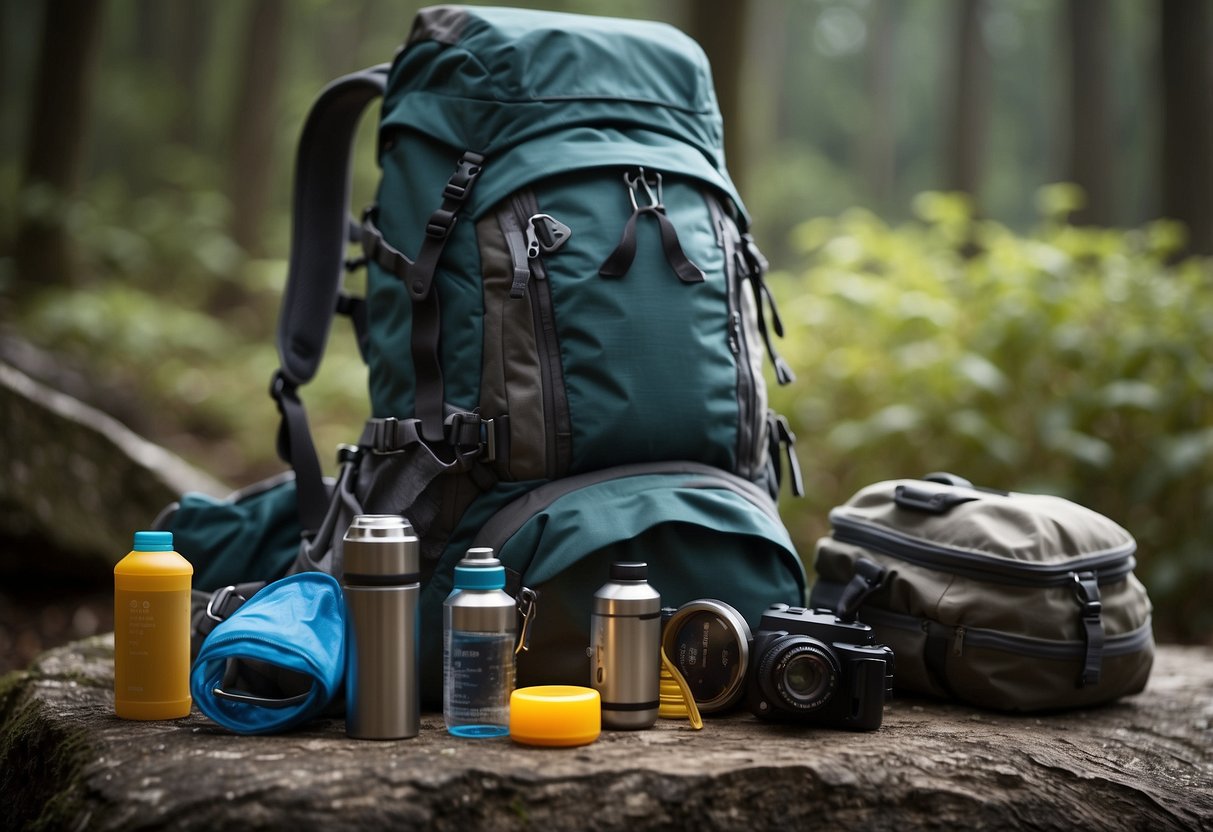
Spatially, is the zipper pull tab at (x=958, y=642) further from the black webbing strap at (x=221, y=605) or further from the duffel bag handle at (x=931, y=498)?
the black webbing strap at (x=221, y=605)

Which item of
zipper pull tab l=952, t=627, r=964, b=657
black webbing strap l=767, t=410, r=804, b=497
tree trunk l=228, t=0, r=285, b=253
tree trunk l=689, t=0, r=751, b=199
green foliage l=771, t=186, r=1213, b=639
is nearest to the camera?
zipper pull tab l=952, t=627, r=964, b=657

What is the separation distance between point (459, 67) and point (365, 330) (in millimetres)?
732

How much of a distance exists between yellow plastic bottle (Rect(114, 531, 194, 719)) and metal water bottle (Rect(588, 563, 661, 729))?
778mm

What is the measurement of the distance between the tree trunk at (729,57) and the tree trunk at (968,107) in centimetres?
678

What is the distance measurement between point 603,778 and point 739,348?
1023mm

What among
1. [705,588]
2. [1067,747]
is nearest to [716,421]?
[705,588]

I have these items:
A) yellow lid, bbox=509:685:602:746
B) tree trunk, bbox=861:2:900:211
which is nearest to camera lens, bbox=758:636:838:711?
yellow lid, bbox=509:685:602:746

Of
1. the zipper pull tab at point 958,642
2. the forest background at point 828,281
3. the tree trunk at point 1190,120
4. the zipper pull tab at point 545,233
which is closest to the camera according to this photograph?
the zipper pull tab at point 545,233

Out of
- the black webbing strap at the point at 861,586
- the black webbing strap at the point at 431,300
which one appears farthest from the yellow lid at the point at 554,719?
the black webbing strap at the point at 861,586

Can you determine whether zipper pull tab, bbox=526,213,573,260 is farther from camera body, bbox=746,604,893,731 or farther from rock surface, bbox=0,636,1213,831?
rock surface, bbox=0,636,1213,831

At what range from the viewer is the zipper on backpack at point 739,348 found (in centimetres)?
236

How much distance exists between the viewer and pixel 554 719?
1.85m

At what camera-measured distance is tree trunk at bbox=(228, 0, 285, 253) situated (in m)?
10.7

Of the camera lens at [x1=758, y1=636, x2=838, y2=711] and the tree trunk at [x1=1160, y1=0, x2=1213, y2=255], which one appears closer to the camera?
the camera lens at [x1=758, y1=636, x2=838, y2=711]
